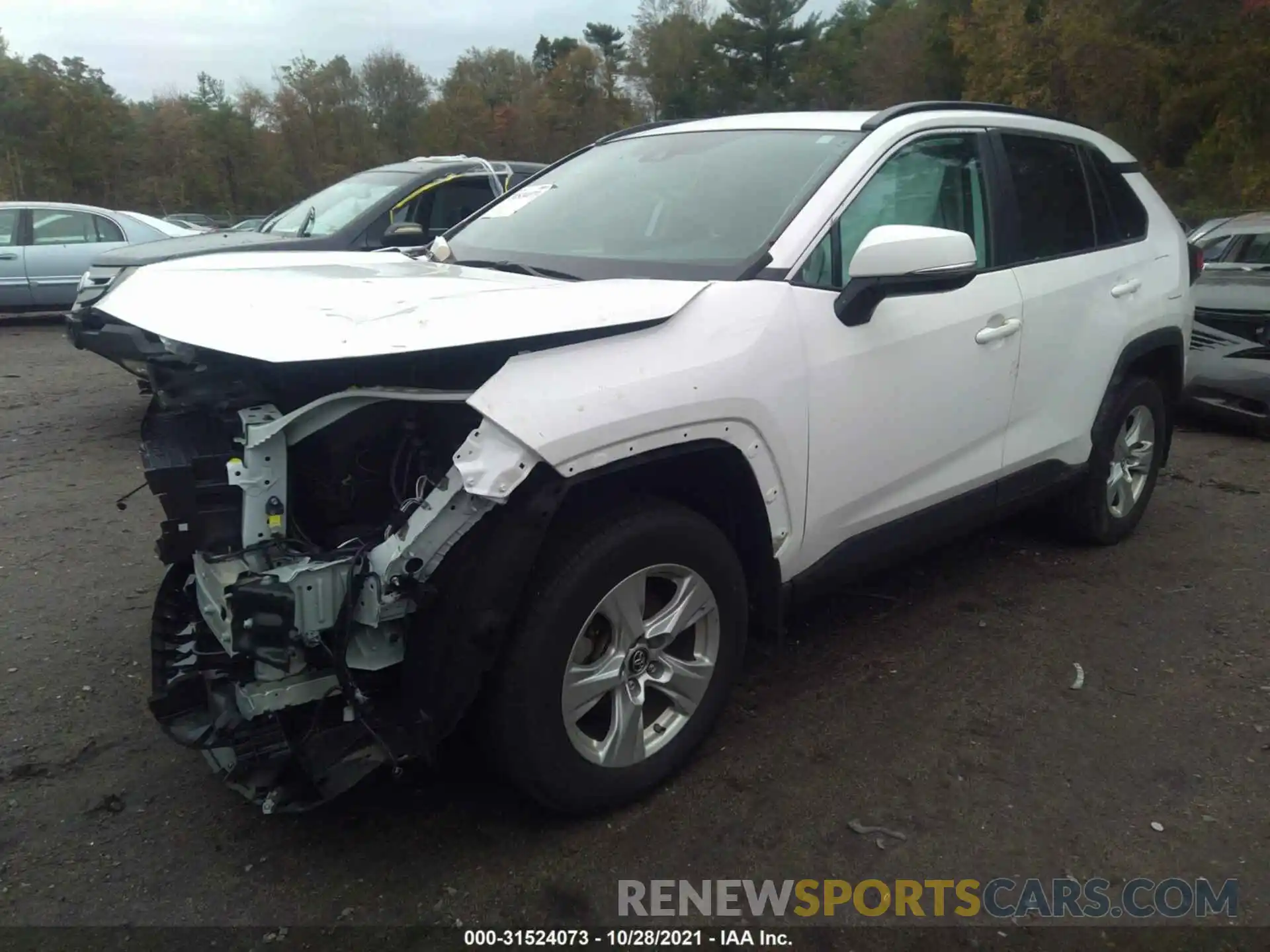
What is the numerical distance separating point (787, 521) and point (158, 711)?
5.70 feet

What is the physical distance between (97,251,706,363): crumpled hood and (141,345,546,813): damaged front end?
101mm

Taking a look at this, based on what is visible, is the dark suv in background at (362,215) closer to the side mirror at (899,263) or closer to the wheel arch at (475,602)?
the side mirror at (899,263)

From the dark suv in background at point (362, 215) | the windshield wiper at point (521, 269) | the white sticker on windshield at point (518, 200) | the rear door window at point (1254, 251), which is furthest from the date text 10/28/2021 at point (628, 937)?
the rear door window at point (1254, 251)

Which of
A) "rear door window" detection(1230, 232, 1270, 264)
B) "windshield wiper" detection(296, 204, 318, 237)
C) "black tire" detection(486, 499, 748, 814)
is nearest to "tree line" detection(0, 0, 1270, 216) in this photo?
"rear door window" detection(1230, 232, 1270, 264)

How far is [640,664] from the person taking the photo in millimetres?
2689

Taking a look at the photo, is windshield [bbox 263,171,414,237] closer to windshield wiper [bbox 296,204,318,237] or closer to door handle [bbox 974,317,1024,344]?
windshield wiper [bbox 296,204,318,237]

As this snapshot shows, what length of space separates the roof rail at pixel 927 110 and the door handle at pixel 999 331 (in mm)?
780

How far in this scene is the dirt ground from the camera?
2.50 m

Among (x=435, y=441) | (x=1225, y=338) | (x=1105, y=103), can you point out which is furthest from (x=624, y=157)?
(x=1105, y=103)

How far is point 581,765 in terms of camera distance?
101 inches

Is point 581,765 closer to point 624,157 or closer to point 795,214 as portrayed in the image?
point 795,214

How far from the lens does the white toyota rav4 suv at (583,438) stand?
7.52 feet

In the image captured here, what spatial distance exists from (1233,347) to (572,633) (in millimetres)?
6237

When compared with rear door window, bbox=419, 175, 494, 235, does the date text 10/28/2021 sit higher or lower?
lower
